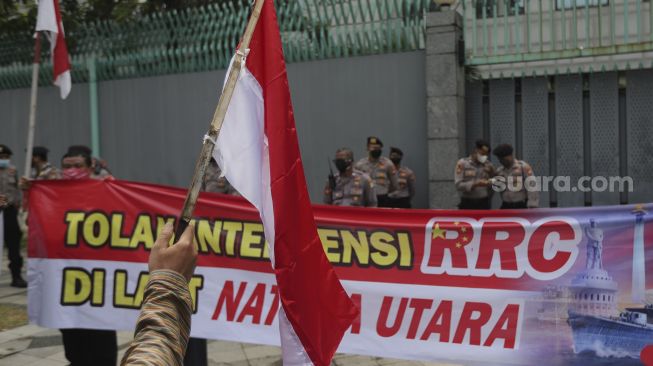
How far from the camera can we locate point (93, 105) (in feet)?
37.5

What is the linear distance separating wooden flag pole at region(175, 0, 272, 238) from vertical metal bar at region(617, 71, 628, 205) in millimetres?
6651

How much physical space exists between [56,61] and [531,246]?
5580mm

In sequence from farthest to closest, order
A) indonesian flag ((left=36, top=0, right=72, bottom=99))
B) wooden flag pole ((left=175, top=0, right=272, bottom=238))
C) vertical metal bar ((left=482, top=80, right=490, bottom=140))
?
vertical metal bar ((left=482, top=80, right=490, bottom=140)) < indonesian flag ((left=36, top=0, right=72, bottom=99)) < wooden flag pole ((left=175, top=0, right=272, bottom=238))

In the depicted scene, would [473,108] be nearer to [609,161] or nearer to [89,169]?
[609,161]

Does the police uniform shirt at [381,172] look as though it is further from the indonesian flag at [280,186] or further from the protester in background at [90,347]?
the indonesian flag at [280,186]

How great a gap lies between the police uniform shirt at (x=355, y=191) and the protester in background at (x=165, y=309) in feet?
17.3

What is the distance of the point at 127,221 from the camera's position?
15.2 ft

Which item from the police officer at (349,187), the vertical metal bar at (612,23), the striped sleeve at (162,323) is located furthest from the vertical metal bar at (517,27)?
the striped sleeve at (162,323)

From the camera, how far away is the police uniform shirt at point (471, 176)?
25.8 ft

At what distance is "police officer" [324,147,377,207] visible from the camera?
22.9 ft

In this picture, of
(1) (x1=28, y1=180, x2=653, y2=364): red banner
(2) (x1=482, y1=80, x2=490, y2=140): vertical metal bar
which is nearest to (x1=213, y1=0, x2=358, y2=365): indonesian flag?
(1) (x1=28, y1=180, x2=653, y2=364): red banner

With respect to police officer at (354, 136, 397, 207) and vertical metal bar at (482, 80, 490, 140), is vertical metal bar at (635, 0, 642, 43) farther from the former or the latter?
police officer at (354, 136, 397, 207)

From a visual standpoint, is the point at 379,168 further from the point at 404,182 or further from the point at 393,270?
the point at 393,270

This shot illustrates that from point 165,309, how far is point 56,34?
632 cm
